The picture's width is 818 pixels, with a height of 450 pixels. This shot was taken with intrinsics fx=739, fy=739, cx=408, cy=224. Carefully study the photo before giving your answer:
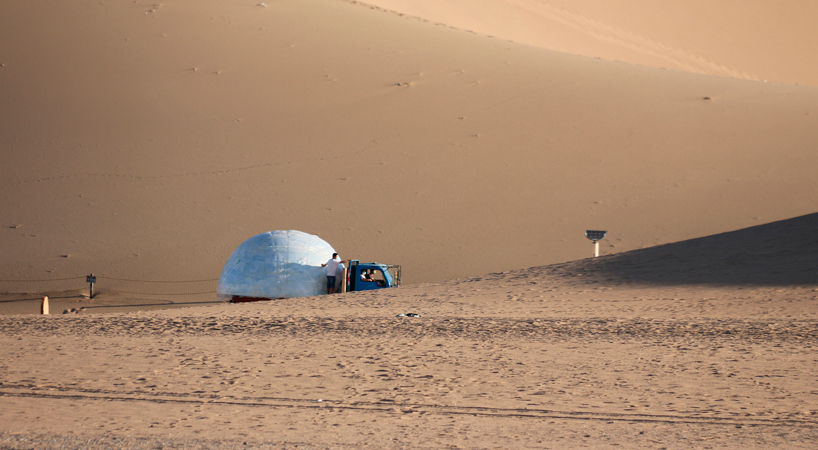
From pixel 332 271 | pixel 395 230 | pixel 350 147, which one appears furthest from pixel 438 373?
pixel 350 147

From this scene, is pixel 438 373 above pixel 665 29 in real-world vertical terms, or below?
below

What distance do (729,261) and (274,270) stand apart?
8.04m

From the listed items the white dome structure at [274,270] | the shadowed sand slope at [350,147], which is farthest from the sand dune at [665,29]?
Result: the white dome structure at [274,270]

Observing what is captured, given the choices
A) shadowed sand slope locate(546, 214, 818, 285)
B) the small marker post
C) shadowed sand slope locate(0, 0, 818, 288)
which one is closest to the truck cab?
shadowed sand slope locate(546, 214, 818, 285)

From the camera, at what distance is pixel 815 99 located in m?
26.2

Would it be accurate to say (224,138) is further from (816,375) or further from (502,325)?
(816,375)

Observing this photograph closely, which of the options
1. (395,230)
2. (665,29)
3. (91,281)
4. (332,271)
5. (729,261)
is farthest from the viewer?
(665,29)

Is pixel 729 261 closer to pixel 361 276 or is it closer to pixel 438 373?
pixel 361 276

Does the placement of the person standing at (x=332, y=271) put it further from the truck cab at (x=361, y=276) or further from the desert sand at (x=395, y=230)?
the desert sand at (x=395, y=230)

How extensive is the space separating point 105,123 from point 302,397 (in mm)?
21298

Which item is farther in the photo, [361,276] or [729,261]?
[361,276]

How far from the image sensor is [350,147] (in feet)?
77.5

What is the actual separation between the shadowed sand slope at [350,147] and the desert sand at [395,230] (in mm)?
105

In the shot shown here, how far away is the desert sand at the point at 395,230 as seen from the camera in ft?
16.9
